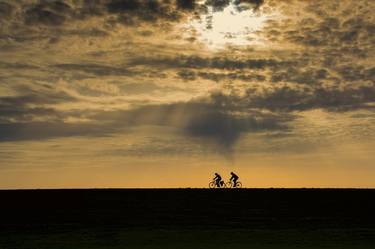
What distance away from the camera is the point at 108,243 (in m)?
28.8

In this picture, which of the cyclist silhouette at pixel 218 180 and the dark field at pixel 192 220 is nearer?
the dark field at pixel 192 220

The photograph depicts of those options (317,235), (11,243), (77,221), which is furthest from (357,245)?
(77,221)

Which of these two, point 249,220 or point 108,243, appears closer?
point 108,243

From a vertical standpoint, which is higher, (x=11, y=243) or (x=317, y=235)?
(x=317, y=235)

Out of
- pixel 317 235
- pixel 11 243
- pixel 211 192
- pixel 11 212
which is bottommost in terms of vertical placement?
pixel 11 243

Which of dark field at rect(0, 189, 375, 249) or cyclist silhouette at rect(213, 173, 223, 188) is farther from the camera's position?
cyclist silhouette at rect(213, 173, 223, 188)

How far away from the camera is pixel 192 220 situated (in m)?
40.6

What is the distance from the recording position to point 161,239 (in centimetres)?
3025

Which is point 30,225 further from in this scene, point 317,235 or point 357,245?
point 357,245

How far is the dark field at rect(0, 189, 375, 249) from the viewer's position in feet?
96.1

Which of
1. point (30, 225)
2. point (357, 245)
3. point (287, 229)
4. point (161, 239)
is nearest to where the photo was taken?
point (357, 245)

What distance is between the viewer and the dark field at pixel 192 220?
96.1 feet

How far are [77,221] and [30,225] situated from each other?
3078mm

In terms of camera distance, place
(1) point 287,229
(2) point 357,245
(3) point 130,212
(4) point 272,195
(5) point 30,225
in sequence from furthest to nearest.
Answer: (4) point 272,195 → (3) point 130,212 → (5) point 30,225 → (1) point 287,229 → (2) point 357,245
